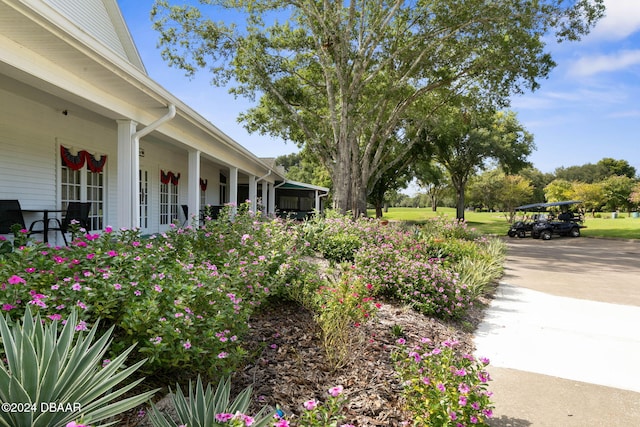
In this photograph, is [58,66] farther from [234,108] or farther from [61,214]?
[234,108]

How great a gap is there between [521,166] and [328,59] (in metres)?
17.8

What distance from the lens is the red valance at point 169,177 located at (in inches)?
441

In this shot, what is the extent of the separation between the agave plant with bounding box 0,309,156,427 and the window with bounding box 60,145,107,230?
6571 mm

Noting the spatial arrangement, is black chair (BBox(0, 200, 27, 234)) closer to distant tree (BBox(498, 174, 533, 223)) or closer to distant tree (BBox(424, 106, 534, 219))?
distant tree (BBox(424, 106, 534, 219))

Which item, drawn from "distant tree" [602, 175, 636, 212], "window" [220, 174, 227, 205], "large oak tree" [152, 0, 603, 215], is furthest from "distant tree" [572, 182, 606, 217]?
"window" [220, 174, 227, 205]

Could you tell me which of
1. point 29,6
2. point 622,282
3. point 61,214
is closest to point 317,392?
point 29,6

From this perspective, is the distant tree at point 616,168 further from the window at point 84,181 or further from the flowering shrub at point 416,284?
the window at point 84,181

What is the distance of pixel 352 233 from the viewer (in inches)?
304

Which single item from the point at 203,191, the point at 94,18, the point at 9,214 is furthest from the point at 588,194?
the point at 9,214

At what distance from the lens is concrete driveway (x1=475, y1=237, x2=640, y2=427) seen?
270 cm

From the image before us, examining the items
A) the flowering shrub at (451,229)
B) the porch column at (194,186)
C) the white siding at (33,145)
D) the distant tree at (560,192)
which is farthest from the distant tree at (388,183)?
the distant tree at (560,192)

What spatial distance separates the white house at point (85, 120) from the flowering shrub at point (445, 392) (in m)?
4.28

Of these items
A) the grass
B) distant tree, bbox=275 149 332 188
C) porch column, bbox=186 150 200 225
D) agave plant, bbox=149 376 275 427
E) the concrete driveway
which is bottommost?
the concrete driveway

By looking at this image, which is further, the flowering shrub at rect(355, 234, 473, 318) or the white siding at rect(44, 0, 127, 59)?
the white siding at rect(44, 0, 127, 59)
